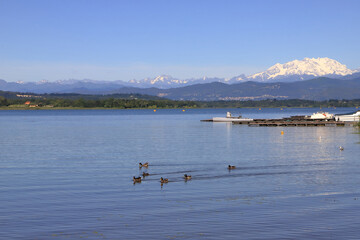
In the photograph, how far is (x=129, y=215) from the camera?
22.8m

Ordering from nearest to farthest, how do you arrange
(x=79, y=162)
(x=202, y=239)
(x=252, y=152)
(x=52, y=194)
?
(x=202, y=239)
(x=52, y=194)
(x=79, y=162)
(x=252, y=152)

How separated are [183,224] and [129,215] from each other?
9.77 ft

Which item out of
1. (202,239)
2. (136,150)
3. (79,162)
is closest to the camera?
(202,239)

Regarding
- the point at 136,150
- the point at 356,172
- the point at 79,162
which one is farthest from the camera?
the point at 136,150

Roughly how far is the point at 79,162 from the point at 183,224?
24.2 metres

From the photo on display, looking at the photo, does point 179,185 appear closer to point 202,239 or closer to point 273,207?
point 273,207

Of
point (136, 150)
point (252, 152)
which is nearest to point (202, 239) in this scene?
point (252, 152)

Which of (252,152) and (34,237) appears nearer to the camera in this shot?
(34,237)

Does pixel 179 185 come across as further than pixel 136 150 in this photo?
No

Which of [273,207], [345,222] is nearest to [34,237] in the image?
[273,207]

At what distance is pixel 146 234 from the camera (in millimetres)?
19797

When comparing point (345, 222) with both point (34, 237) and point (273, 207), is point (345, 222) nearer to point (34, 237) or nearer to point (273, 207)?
point (273, 207)

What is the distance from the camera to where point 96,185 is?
3105cm

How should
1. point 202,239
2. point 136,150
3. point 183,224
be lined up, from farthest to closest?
point 136,150 → point 183,224 → point 202,239
